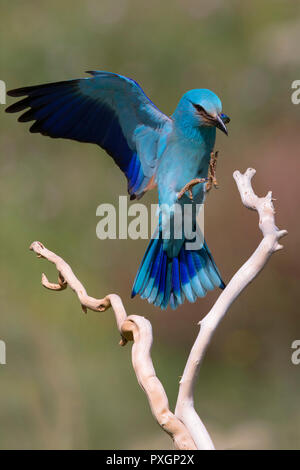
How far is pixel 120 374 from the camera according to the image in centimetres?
351

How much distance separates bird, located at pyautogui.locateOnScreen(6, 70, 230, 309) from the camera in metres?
2.03

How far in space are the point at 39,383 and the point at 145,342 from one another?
75.9 inches

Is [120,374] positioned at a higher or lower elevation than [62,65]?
lower

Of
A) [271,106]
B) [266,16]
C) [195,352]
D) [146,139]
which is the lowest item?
[195,352]

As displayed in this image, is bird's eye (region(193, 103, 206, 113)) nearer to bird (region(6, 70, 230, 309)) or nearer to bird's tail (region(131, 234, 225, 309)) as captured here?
bird (region(6, 70, 230, 309))

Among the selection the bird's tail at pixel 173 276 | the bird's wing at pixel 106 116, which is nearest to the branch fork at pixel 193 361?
the bird's tail at pixel 173 276

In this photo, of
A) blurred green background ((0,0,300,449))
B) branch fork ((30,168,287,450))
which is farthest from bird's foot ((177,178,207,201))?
blurred green background ((0,0,300,449))

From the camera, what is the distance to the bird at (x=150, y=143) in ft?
6.64

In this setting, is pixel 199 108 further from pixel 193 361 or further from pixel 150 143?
pixel 193 361

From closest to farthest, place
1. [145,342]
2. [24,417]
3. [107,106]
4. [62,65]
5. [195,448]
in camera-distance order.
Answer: [195,448], [145,342], [107,106], [24,417], [62,65]

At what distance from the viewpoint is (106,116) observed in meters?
2.11

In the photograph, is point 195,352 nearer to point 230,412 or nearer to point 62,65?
point 230,412

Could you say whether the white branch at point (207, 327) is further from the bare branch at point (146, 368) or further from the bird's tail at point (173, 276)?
the bird's tail at point (173, 276)
